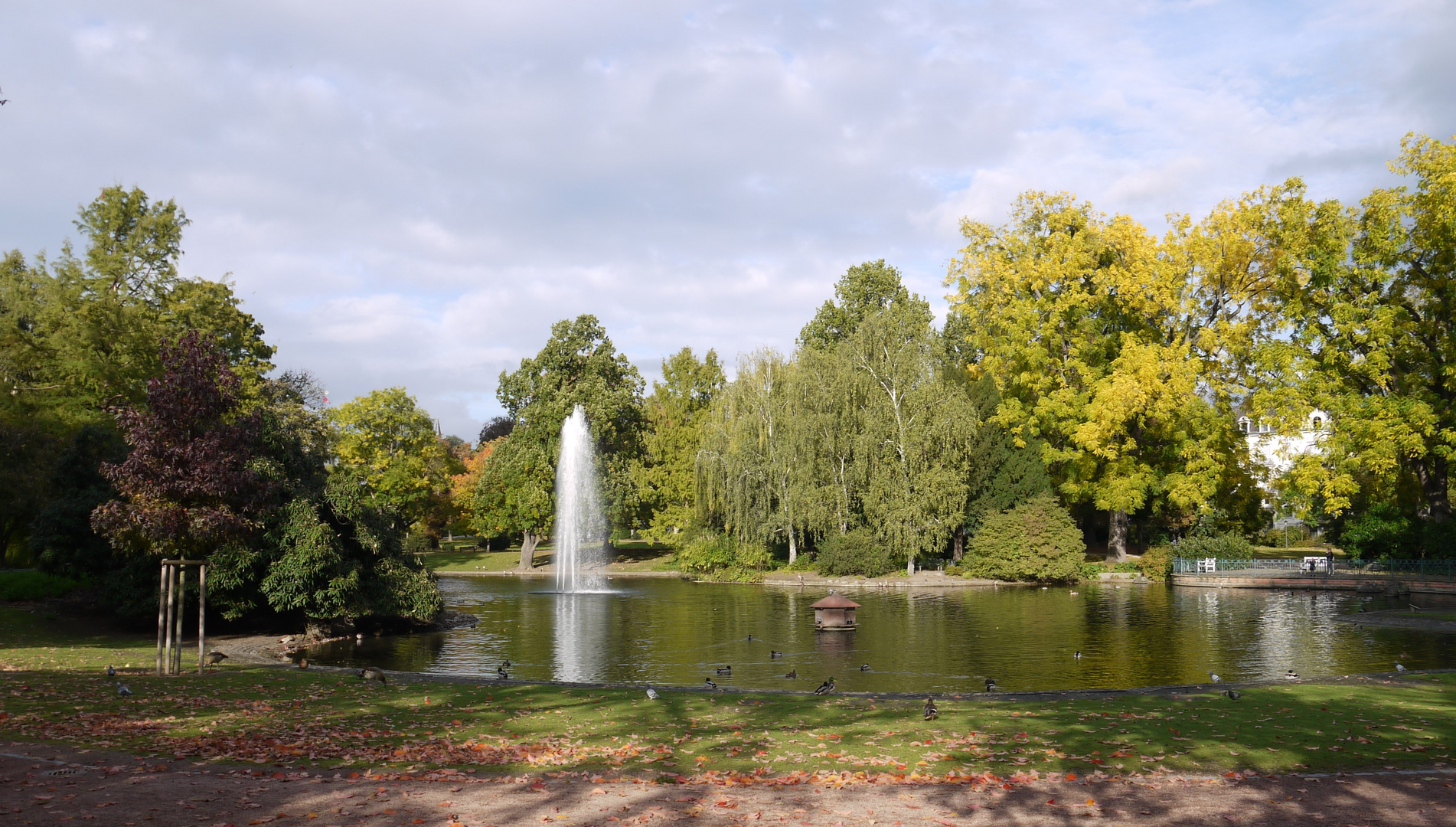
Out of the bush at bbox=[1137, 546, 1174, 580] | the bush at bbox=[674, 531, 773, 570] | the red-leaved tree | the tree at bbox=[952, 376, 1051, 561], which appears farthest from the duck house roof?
the bush at bbox=[1137, 546, 1174, 580]

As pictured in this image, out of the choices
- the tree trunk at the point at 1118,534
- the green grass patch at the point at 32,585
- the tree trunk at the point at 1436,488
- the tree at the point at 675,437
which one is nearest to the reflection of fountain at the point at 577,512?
the tree at the point at 675,437

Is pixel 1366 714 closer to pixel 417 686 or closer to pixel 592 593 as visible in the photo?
pixel 417 686

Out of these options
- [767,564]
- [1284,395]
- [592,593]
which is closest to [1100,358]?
[1284,395]

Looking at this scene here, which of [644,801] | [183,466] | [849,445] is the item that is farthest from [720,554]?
[644,801]

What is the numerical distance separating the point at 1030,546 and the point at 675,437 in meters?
28.8

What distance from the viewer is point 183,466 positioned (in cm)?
1658

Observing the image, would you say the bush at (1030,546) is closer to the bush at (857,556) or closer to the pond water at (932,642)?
the pond water at (932,642)

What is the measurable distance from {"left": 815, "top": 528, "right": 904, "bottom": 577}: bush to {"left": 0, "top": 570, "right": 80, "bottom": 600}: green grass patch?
31.9 meters

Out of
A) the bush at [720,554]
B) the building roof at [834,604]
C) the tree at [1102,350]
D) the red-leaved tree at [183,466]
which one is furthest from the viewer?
the bush at [720,554]

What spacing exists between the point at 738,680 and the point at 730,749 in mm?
8593

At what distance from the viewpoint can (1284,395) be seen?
40.4m

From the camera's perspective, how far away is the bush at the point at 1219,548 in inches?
1775

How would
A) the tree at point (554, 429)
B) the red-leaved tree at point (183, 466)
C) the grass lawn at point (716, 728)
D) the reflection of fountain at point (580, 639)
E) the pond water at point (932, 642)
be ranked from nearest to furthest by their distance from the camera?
the grass lawn at point (716, 728) → the red-leaved tree at point (183, 466) → the pond water at point (932, 642) → the reflection of fountain at point (580, 639) → the tree at point (554, 429)

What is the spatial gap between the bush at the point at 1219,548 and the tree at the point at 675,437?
26676 mm
